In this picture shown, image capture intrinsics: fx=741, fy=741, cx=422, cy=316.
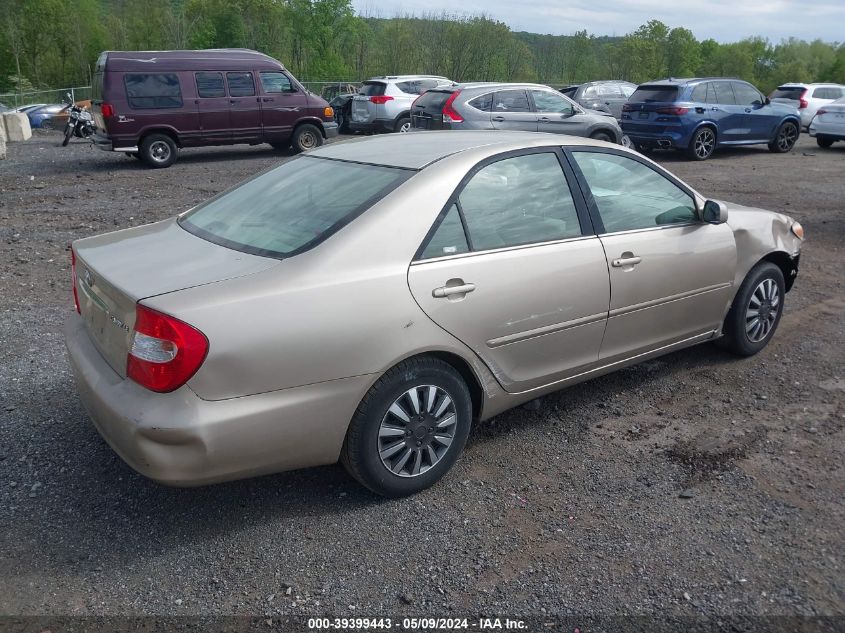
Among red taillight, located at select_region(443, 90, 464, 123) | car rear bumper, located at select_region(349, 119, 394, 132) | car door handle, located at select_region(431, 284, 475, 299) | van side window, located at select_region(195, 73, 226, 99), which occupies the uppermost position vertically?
van side window, located at select_region(195, 73, 226, 99)

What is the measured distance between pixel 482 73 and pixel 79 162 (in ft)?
128

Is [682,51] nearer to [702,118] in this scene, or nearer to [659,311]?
[702,118]

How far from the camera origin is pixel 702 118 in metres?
15.5

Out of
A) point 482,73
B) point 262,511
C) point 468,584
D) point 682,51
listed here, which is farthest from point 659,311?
point 682,51

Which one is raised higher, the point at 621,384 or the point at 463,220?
the point at 463,220

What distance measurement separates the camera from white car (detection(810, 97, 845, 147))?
696 inches

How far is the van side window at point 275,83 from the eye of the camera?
15.7 meters

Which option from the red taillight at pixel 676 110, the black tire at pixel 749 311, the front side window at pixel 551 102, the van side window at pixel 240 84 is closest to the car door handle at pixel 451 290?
the black tire at pixel 749 311

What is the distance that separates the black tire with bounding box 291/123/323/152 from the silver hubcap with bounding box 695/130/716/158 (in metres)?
8.23

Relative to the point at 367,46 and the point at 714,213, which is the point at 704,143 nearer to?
the point at 714,213

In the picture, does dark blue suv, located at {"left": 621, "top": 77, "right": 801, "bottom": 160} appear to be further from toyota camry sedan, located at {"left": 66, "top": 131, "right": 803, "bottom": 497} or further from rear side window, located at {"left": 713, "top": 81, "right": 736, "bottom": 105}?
toyota camry sedan, located at {"left": 66, "top": 131, "right": 803, "bottom": 497}

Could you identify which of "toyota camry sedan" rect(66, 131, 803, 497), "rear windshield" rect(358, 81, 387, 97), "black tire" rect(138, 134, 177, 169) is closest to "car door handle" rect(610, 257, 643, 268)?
"toyota camry sedan" rect(66, 131, 803, 497)

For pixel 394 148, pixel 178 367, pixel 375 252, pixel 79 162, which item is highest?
pixel 394 148

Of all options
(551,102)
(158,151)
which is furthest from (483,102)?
(158,151)
